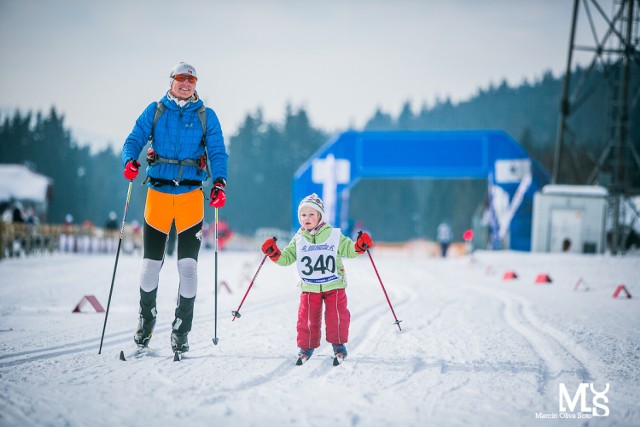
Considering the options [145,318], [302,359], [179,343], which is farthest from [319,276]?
→ [145,318]

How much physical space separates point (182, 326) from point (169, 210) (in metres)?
0.90

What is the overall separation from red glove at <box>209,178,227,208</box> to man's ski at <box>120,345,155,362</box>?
1.23 m

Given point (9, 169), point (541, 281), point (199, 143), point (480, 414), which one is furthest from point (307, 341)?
point (9, 169)

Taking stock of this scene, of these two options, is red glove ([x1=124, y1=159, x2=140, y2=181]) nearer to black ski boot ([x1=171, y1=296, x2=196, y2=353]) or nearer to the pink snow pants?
black ski boot ([x1=171, y1=296, x2=196, y2=353])

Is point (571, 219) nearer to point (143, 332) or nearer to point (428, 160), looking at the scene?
point (428, 160)

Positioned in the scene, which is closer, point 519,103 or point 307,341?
point 307,341

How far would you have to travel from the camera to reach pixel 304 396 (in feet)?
9.84

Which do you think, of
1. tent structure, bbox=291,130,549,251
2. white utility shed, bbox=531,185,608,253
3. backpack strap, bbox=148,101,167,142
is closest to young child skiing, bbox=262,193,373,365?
backpack strap, bbox=148,101,167,142

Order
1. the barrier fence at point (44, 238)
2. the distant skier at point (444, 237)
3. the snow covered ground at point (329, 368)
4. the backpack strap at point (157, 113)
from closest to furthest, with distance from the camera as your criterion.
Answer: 1. the snow covered ground at point (329, 368)
2. the backpack strap at point (157, 113)
3. the barrier fence at point (44, 238)
4. the distant skier at point (444, 237)

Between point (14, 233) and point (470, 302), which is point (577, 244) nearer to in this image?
point (470, 302)

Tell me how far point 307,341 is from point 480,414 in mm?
1522

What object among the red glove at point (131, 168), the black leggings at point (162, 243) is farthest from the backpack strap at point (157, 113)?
the black leggings at point (162, 243)

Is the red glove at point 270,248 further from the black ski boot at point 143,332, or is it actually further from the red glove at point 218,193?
the black ski boot at point 143,332

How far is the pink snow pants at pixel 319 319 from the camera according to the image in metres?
3.96
